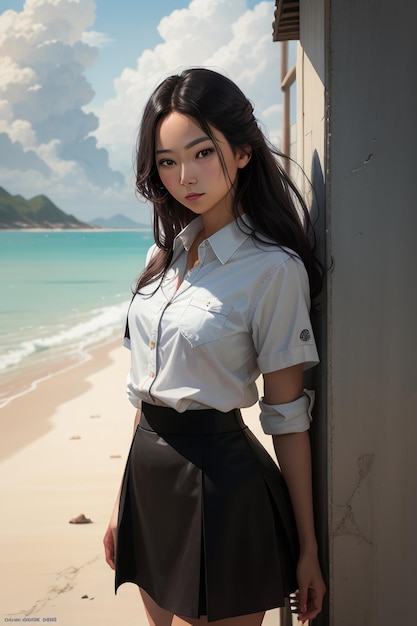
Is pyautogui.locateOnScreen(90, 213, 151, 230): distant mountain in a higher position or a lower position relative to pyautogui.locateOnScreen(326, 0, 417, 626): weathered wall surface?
lower

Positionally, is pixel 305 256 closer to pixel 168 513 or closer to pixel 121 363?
pixel 168 513

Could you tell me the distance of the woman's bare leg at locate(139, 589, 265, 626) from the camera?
1.61 m

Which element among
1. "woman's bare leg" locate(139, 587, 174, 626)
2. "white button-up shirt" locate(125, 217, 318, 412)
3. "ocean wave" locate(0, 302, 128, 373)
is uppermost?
"white button-up shirt" locate(125, 217, 318, 412)

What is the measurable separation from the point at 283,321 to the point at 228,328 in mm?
106

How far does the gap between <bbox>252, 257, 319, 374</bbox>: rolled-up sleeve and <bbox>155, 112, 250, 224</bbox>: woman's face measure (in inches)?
9.1

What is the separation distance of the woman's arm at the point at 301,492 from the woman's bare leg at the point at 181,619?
0.34 ft

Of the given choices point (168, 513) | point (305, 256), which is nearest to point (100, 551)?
point (168, 513)

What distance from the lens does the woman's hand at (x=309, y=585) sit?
5.41 ft

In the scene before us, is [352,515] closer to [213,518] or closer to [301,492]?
[301,492]

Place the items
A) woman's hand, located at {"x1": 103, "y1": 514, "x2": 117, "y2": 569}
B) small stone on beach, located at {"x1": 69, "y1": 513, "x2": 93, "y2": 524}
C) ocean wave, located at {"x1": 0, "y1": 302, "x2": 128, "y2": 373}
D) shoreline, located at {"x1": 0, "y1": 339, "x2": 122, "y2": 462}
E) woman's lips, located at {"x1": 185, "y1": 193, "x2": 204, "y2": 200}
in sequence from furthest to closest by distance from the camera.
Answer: ocean wave, located at {"x1": 0, "y1": 302, "x2": 128, "y2": 373} → shoreline, located at {"x1": 0, "y1": 339, "x2": 122, "y2": 462} → small stone on beach, located at {"x1": 69, "y1": 513, "x2": 93, "y2": 524} → woman's hand, located at {"x1": 103, "y1": 514, "x2": 117, "y2": 569} → woman's lips, located at {"x1": 185, "y1": 193, "x2": 204, "y2": 200}

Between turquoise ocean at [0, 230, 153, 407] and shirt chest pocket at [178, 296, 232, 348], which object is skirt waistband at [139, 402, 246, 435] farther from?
turquoise ocean at [0, 230, 153, 407]

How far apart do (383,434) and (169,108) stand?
2.56 feet

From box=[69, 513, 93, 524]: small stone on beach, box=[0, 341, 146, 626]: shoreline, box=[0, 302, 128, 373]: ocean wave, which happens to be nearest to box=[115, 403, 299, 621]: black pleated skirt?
box=[0, 341, 146, 626]: shoreline

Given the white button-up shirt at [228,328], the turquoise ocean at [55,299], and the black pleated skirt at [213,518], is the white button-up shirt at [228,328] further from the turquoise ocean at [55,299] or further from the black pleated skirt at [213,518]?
the turquoise ocean at [55,299]
